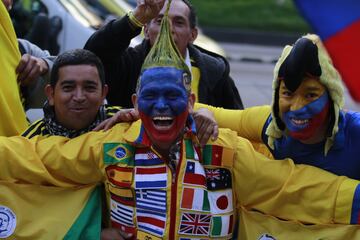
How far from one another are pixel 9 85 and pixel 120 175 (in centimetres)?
85

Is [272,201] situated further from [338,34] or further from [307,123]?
Result: [338,34]

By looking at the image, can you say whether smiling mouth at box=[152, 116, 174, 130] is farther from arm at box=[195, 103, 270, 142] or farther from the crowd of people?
arm at box=[195, 103, 270, 142]

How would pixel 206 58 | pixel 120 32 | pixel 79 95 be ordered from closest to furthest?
pixel 79 95 → pixel 120 32 → pixel 206 58

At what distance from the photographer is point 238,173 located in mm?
3498

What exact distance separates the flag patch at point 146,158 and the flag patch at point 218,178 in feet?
0.68

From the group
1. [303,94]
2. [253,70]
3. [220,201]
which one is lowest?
[253,70]

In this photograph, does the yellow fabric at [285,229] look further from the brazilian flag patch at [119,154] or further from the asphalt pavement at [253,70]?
the asphalt pavement at [253,70]

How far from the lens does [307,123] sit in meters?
3.43

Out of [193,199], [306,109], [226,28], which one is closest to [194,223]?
[193,199]

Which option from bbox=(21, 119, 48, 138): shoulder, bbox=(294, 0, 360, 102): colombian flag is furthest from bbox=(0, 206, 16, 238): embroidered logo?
bbox=(294, 0, 360, 102): colombian flag

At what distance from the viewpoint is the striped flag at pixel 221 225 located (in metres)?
3.49

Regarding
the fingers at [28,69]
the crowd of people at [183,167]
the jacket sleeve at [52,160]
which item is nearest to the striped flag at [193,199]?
the crowd of people at [183,167]

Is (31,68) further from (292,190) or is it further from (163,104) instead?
(292,190)

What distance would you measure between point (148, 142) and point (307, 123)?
25.5 inches
